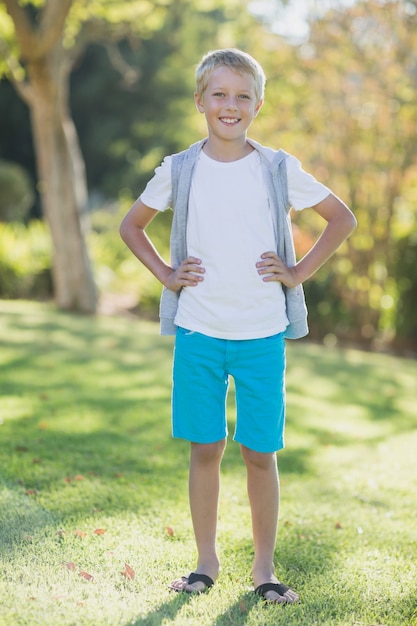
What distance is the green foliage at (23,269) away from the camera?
1173 centimetres

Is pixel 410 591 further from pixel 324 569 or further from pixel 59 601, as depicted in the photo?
pixel 59 601

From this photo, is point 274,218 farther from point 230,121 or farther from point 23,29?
point 23,29

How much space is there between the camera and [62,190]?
1038 centimetres

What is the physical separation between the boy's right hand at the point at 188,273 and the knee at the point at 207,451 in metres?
0.55

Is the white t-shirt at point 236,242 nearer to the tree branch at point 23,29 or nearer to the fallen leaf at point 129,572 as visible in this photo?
the fallen leaf at point 129,572

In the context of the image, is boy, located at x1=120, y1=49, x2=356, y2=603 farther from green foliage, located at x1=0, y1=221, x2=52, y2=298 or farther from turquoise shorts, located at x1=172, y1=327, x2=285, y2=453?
green foliage, located at x1=0, y1=221, x2=52, y2=298

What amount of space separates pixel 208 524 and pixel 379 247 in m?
7.87

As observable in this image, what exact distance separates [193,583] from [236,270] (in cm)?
106

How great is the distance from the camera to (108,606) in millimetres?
2643

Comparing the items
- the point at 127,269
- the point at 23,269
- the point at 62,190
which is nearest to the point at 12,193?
the point at 127,269

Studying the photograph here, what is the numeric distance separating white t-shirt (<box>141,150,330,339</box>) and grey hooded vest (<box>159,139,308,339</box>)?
24mm

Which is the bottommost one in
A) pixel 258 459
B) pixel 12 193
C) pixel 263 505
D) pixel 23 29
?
pixel 263 505

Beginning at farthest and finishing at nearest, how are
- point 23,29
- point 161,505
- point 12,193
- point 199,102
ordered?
point 12,193 → point 23,29 → point 161,505 → point 199,102

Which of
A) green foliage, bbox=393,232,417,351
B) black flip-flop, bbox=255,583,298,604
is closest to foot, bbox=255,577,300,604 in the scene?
black flip-flop, bbox=255,583,298,604
